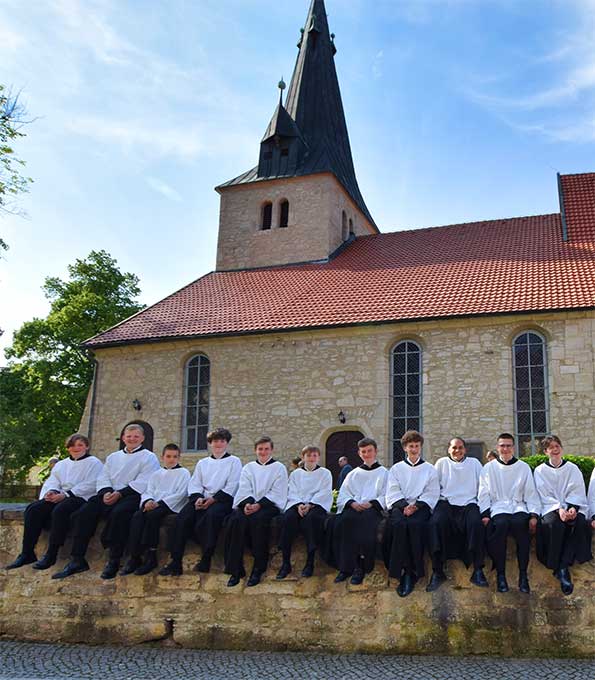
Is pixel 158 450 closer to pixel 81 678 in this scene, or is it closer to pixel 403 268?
pixel 403 268

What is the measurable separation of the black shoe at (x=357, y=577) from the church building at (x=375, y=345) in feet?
29.9

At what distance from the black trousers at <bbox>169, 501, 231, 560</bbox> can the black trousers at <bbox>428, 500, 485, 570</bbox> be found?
208cm

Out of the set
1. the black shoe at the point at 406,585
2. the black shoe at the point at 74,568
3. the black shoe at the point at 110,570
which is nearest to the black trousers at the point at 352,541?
the black shoe at the point at 406,585

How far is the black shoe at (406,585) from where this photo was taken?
247 inches

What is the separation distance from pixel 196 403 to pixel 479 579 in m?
12.5

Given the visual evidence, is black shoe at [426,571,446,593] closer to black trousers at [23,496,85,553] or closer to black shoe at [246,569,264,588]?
black shoe at [246,569,264,588]

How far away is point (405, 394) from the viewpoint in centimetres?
1627

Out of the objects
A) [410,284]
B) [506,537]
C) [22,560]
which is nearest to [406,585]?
[506,537]

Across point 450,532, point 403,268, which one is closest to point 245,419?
point 403,268

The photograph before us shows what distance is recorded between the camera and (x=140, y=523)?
7.08 m

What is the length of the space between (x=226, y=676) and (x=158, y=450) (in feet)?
40.6

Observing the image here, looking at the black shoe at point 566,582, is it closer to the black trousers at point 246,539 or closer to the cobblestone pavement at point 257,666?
the cobblestone pavement at point 257,666

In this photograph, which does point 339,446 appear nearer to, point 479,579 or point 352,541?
point 352,541

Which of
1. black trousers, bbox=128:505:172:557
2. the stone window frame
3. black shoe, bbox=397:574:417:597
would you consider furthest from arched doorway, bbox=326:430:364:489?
black shoe, bbox=397:574:417:597
